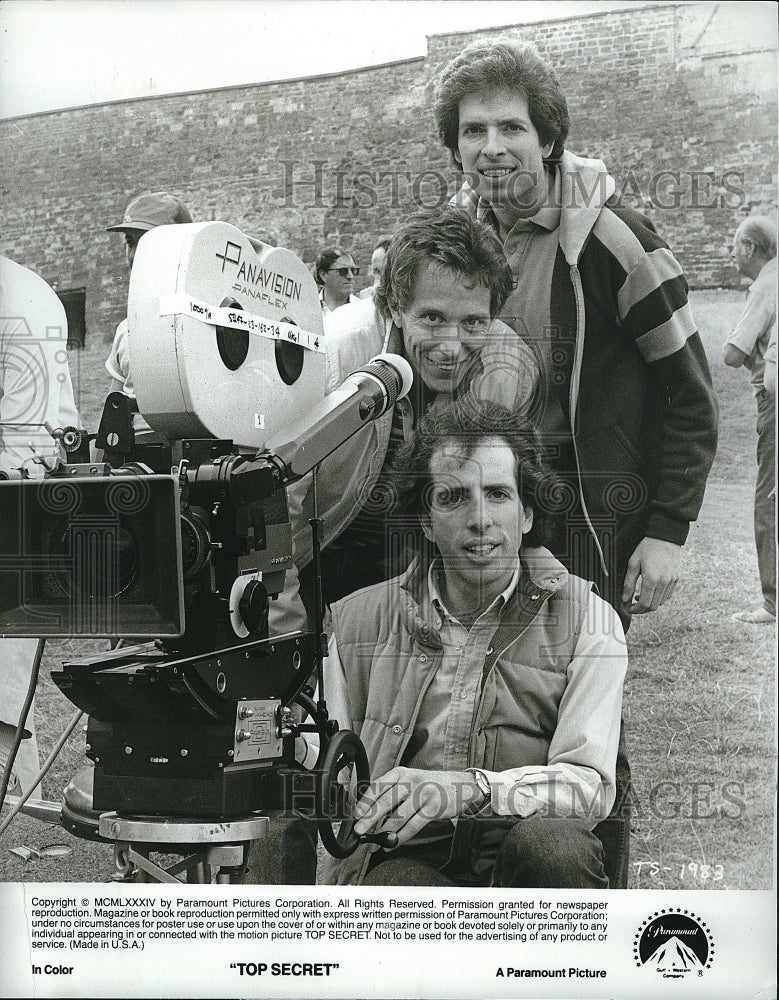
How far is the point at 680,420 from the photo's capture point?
4.21 meters

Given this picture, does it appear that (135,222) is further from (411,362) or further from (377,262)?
(411,362)

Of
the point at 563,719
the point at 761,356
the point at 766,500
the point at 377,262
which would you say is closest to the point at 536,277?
the point at 377,262

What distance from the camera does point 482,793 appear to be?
4.08m

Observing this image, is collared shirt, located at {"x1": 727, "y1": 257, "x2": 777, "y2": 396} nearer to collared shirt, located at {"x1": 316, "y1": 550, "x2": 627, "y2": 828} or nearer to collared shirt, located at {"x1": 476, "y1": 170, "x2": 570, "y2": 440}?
collared shirt, located at {"x1": 476, "y1": 170, "x2": 570, "y2": 440}

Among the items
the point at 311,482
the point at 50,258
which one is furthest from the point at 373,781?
the point at 50,258

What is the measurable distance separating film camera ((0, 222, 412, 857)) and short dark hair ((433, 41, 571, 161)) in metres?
1.03

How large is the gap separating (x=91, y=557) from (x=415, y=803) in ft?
4.81

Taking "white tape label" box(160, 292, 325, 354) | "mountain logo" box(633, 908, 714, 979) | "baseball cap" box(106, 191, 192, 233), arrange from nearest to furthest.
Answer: "white tape label" box(160, 292, 325, 354)
"mountain logo" box(633, 908, 714, 979)
"baseball cap" box(106, 191, 192, 233)

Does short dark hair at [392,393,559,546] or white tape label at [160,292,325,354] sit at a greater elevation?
white tape label at [160,292,325,354]

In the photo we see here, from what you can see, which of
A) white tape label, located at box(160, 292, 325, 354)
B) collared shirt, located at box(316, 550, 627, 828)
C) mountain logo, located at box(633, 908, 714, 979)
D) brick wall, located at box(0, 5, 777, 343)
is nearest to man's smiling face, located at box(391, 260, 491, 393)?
brick wall, located at box(0, 5, 777, 343)

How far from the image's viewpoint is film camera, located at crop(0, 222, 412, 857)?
3.27 meters

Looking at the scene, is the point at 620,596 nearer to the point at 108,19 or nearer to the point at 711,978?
the point at 711,978

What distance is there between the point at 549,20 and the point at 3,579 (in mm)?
2553

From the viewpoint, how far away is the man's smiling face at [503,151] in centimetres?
421
